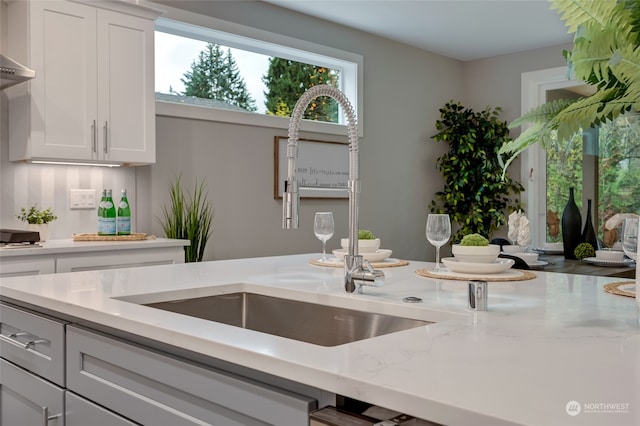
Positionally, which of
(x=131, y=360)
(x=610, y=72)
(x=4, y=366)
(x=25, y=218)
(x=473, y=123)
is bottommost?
(x=4, y=366)

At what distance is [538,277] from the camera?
5.71ft

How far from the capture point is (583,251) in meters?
3.29

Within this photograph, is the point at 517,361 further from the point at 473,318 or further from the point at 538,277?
the point at 538,277

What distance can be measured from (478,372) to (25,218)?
3.19 metres

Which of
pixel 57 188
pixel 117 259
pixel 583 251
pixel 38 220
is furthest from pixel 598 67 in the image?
pixel 57 188

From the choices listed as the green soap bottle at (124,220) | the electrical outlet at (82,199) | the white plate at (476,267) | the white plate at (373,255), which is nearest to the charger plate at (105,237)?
the green soap bottle at (124,220)

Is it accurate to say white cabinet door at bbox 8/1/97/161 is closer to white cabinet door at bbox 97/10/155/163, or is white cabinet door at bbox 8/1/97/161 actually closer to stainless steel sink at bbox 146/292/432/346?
white cabinet door at bbox 97/10/155/163

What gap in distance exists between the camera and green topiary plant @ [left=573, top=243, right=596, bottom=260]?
10.8 ft

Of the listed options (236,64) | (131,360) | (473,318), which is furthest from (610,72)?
(236,64)

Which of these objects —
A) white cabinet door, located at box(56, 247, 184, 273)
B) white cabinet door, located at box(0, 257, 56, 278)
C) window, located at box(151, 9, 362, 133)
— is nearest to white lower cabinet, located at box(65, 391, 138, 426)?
white cabinet door, located at box(0, 257, 56, 278)

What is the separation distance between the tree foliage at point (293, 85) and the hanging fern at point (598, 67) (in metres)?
3.83

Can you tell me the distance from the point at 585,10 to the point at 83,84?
2939 millimetres
